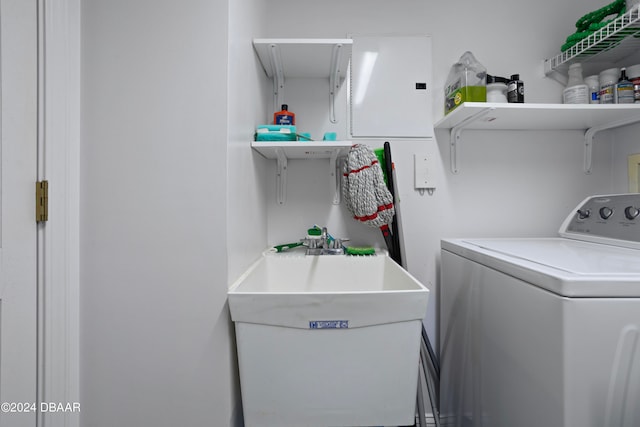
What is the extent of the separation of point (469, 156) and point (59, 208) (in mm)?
1746

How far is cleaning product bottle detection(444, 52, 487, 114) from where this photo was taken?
1375 mm

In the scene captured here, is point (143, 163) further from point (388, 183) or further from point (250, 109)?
point (388, 183)

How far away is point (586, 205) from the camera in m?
1.36

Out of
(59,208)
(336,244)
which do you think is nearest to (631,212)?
(336,244)

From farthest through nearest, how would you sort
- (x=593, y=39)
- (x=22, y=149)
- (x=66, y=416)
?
(x=593, y=39) → (x=66, y=416) → (x=22, y=149)

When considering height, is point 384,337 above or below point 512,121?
below

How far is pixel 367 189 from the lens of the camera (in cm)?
137

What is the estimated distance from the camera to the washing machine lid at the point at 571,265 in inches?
27.8

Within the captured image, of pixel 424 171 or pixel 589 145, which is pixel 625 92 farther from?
pixel 424 171

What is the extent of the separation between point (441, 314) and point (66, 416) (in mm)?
1483

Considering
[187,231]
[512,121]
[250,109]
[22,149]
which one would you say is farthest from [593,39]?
[22,149]

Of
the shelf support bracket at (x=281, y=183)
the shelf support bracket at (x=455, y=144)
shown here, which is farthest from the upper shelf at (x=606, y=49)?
the shelf support bracket at (x=281, y=183)

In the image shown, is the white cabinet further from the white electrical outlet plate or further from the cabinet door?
the white electrical outlet plate

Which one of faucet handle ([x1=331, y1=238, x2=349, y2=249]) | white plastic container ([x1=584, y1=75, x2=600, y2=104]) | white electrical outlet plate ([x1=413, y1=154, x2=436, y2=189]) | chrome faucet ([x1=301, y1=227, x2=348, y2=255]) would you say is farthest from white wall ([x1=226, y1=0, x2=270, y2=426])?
white plastic container ([x1=584, y1=75, x2=600, y2=104])
